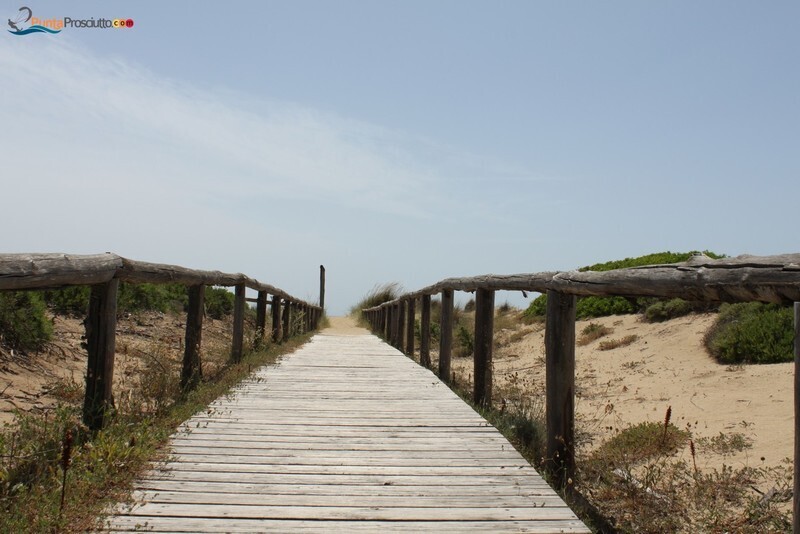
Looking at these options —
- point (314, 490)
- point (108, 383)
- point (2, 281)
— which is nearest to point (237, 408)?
point (108, 383)

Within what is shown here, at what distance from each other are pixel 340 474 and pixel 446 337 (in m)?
4.44

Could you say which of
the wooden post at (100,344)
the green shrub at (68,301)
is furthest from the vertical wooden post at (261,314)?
the wooden post at (100,344)

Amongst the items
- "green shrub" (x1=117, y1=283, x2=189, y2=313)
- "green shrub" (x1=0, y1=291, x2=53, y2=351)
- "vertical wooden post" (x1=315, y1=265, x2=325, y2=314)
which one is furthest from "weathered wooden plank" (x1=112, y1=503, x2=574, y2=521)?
"vertical wooden post" (x1=315, y1=265, x2=325, y2=314)

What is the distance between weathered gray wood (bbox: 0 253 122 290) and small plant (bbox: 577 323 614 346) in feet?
33.8

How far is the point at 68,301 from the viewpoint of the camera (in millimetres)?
8898

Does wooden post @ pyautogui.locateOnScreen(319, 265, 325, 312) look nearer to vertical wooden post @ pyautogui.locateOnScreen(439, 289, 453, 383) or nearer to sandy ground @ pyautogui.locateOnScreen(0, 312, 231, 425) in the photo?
sandy ground @ pyautogui.locateOnScreen(0, 312, 231, 425)

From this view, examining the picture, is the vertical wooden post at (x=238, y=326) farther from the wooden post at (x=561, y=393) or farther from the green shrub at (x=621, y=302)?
the green shrub at (x=621, y=302)

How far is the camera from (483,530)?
286 cm

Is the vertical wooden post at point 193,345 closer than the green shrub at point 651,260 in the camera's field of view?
Yes

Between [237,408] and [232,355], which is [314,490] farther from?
[232,355]

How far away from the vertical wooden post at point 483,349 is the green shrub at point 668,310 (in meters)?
6.99

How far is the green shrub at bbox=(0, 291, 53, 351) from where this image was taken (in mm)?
6477

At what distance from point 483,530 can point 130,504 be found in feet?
5.25

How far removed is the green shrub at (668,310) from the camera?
12055mm
